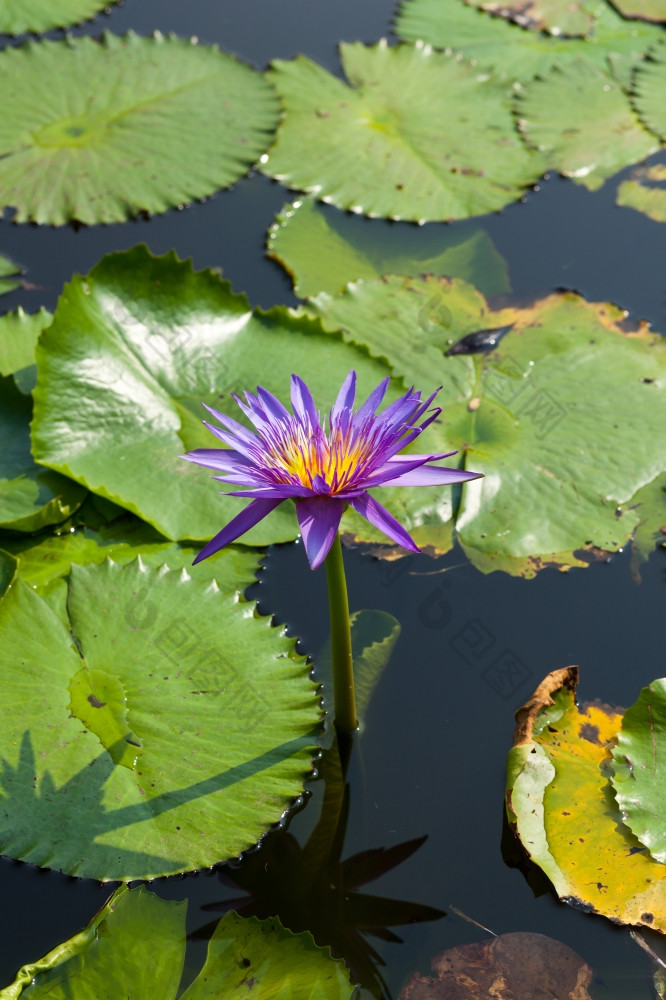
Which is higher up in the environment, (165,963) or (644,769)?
(644,769)

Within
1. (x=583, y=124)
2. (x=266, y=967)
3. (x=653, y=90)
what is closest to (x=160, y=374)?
(x=266, y=967)

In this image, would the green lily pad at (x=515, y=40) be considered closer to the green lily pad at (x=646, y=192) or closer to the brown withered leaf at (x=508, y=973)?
the green lily pad at (x=646, y=192)

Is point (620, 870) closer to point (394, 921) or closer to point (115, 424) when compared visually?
point (394, 921)

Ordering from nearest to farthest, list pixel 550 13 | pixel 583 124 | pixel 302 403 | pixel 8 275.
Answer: pixel 302 403, pixel 8 275, pixel 583 124, pixel 550 13

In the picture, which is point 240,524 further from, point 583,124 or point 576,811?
point 583,124

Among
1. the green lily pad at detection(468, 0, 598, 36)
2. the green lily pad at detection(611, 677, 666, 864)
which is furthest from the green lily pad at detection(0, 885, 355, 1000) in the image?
the green lily pad at detection(468, 0, 598, 36)

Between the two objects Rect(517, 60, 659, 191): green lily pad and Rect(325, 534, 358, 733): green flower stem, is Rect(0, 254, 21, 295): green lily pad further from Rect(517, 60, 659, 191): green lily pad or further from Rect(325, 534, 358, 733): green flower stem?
Rect(517, 60, 659, 191): green lily pad
